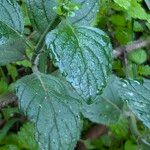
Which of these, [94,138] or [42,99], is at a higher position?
[42,99]

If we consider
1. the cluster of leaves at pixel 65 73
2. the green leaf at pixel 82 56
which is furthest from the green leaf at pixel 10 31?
the green leaf at pixel 82 56

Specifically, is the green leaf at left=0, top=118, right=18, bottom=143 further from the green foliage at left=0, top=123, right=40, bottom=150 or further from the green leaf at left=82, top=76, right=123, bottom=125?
the green leaf at left=82, top=76, right=123, bottom=125

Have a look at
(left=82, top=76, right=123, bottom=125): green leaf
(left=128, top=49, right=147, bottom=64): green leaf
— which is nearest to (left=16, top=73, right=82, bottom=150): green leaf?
(left=82, top=76, right=123, bottom=125): green leaf

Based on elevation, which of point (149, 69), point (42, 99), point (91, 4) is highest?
point (91, 4)

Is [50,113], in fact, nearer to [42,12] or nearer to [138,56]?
[42,12]

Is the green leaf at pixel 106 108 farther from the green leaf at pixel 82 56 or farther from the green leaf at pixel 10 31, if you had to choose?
the green leaf at pixel 82 56

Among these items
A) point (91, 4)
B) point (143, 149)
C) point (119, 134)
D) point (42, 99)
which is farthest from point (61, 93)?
point (119, 134)

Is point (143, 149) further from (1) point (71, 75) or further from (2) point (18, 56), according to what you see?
(1) point (71, 75)
